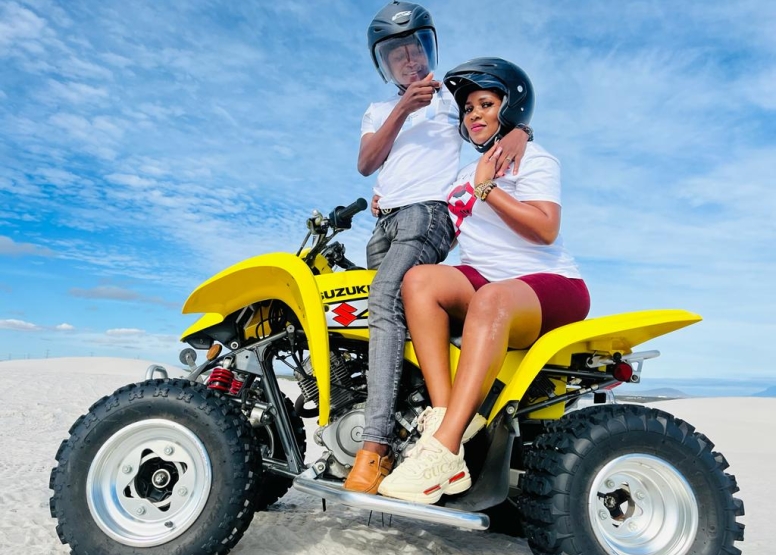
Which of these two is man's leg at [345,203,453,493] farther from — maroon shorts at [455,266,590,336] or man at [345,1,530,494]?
maroon shorts at [455,266,590,336]

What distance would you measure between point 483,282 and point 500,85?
1162 millimetres

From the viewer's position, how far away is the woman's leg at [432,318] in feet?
10.4

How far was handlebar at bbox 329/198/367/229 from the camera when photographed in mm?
3660

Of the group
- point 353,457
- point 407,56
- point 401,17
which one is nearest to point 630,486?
point 353,457

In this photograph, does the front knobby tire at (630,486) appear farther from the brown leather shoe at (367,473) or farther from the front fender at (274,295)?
the front fender at (274,295)

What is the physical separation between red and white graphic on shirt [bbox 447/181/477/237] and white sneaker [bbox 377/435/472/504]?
4.26 ft

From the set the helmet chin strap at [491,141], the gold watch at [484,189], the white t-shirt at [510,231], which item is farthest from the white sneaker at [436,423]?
the helmet chin strap at [491,141]

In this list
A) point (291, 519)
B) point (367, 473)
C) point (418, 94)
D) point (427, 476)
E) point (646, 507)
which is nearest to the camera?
point (427, 476)

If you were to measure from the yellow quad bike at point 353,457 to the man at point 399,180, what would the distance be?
211mm

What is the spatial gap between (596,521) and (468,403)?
84 centimetres

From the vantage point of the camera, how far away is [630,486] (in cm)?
317

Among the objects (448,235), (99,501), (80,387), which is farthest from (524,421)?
(80,387)

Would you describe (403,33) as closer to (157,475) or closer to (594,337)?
(594,337)

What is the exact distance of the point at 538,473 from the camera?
3.06 m
